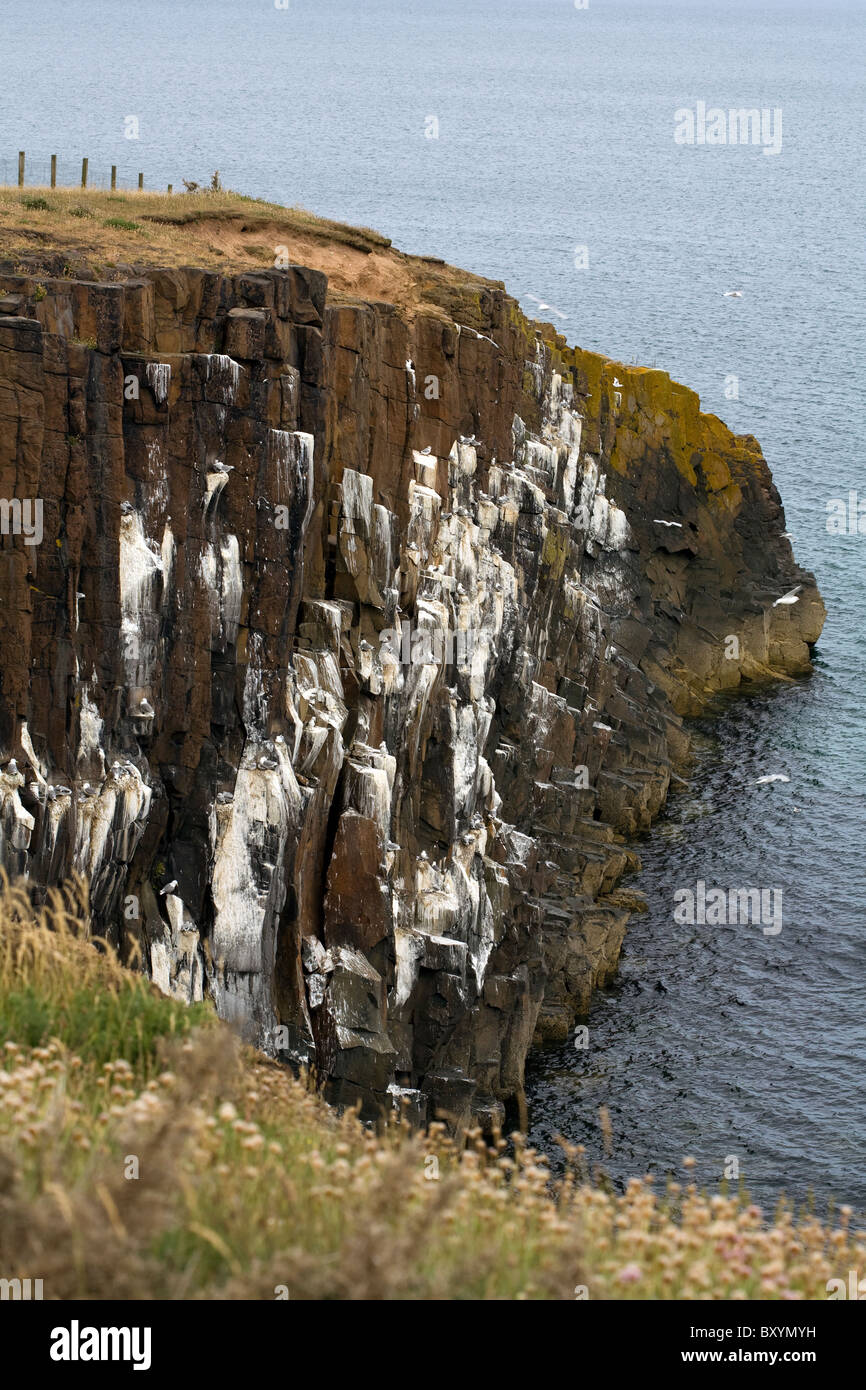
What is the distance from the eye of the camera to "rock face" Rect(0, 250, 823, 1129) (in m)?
36.2

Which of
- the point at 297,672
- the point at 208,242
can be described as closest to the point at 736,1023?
the point at 297,672

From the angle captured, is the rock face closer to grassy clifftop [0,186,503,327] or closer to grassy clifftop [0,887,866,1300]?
grassy clifftop [0,186,503,327]

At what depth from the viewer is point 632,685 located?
80.8 meters

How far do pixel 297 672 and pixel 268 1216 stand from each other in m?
31.2

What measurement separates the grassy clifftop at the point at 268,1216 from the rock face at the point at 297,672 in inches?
707

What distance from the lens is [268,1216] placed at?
39.8ft

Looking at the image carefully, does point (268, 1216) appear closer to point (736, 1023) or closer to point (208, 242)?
point (208, 242)

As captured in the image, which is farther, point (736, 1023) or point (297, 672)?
point (736, 1023)

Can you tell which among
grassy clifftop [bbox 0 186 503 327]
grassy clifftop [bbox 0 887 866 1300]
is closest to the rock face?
grassy clifftop [bbox 0 186 503 327]

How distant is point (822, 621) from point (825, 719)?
1005 cm

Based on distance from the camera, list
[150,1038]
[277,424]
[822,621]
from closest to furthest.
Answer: [150,1038] < [277,424] < [822,621]

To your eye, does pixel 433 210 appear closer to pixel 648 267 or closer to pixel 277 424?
pixel 648 267

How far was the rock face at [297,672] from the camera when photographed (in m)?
36.2
